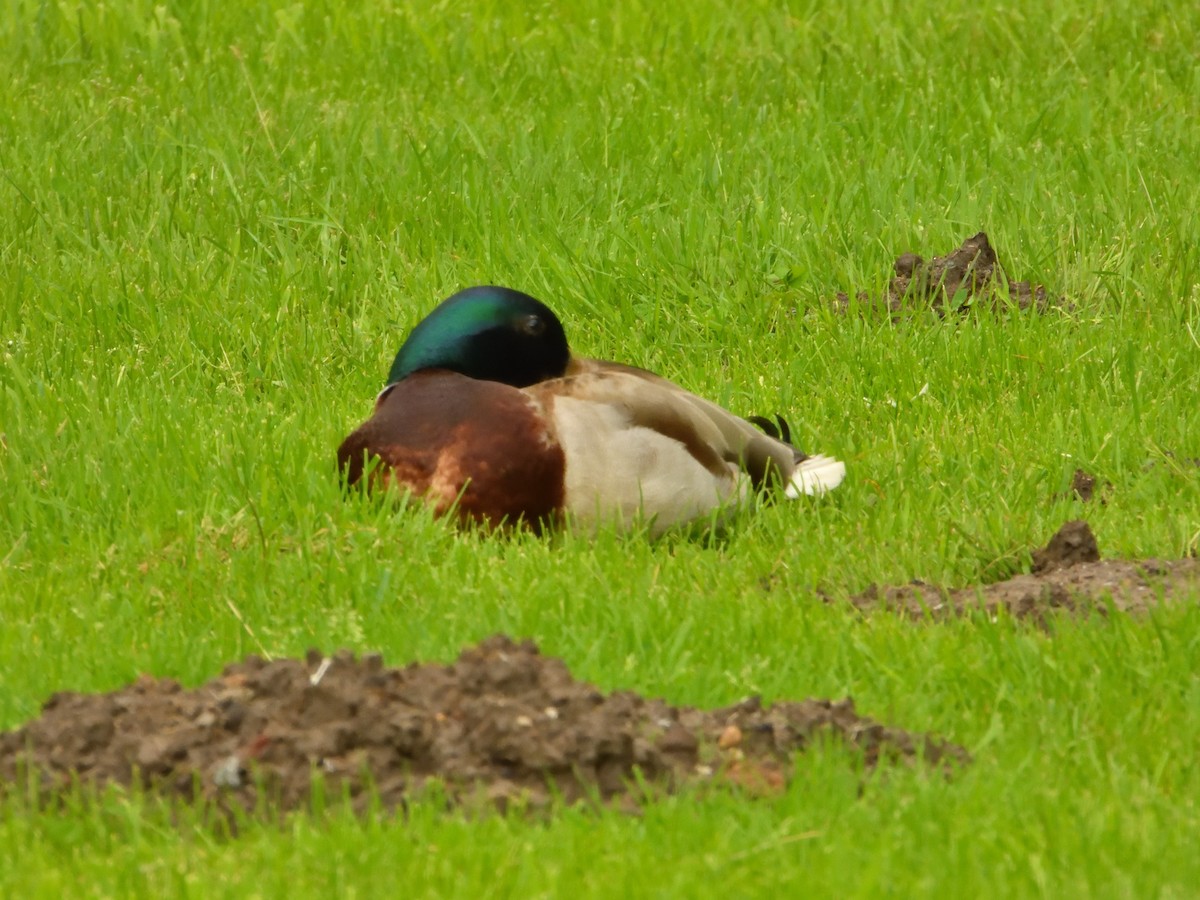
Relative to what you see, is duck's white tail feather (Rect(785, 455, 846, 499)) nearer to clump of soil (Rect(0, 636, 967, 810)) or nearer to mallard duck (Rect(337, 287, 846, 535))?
mallard duck (Rect(337, 287, 846, 535))

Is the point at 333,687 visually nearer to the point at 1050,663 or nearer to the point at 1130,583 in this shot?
the point at 1050,663

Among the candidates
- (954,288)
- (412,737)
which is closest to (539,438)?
(412,737)

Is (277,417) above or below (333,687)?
below

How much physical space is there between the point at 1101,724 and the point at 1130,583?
82cm

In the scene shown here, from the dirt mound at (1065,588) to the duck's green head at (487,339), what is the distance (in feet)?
4.26

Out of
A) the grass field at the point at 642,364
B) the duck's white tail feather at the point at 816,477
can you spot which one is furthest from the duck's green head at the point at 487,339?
the duck's white tail feather at the point at 816,477

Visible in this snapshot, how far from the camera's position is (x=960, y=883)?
3.07 meters

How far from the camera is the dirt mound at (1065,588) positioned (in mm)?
4414

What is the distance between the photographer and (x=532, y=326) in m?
5.42

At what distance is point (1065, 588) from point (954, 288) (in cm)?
268

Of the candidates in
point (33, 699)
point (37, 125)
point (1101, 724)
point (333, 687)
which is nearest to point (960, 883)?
point (1101, 724)

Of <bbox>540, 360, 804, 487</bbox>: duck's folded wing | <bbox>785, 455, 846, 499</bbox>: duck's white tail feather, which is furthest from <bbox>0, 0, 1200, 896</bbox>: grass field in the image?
<bbox>540, 360, 804, 487</bbox>: duck's folded wing

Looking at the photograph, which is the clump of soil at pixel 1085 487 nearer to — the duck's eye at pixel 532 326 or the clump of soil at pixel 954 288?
the clump of soil at pixel 954 288

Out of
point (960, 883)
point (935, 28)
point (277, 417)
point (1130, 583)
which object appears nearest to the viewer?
point (960, 883)
